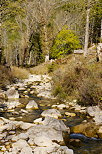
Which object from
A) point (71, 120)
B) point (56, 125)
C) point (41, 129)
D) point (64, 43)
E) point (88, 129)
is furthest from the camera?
point (64, 43)

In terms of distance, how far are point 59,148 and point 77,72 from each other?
18.2ft

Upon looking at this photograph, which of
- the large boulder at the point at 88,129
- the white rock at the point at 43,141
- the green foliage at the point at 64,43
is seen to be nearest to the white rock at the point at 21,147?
the white rock at the point at 43,141

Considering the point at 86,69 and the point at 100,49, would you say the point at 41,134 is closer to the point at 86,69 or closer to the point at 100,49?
the point at 86,69

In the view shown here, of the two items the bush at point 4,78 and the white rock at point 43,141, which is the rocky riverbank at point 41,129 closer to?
the white rock at point 43,141

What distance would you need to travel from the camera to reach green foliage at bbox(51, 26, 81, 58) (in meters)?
25.0

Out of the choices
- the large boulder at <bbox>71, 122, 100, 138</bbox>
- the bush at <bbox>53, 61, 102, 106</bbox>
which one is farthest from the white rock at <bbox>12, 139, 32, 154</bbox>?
the bush at <bbox>53, 61, 102, 106</bbox>

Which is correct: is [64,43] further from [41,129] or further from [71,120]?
[41,129]

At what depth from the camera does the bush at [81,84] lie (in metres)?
7.20

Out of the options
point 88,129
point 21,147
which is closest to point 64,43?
point 88,129

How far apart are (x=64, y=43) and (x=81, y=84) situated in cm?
1809

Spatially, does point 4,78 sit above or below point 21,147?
above

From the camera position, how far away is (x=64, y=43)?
25.5 meters

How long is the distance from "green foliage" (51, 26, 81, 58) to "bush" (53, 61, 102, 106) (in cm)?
1554

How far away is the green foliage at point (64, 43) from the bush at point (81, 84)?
15.5 meters
